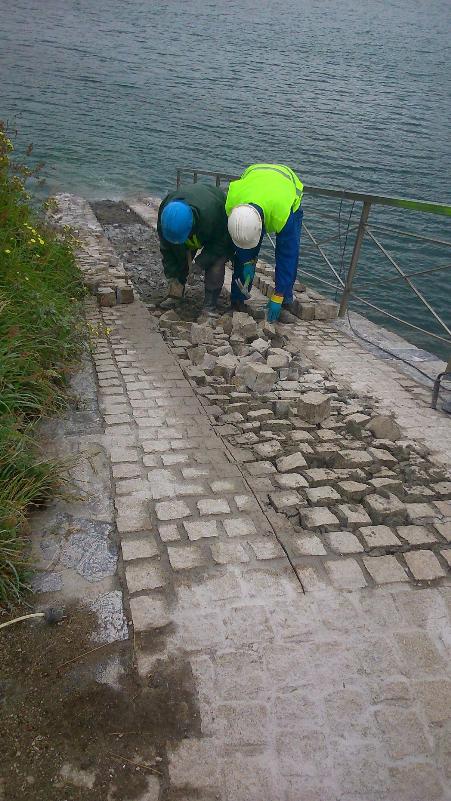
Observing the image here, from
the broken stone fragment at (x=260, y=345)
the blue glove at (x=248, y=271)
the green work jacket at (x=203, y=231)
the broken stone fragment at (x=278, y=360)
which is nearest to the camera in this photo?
the broken stone fragment at (x=278, y=360)

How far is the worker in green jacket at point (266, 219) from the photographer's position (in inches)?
205

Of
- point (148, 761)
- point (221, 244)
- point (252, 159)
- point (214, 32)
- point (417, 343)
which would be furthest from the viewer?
point (214, 32)

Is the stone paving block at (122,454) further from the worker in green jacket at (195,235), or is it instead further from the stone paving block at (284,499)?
the worker in green jacket at (195,235)

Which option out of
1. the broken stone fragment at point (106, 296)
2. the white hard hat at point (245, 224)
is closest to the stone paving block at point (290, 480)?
the white hard hat at point (245, 224)

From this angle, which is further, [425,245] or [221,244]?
[425,245]

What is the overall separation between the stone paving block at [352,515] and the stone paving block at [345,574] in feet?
0.84

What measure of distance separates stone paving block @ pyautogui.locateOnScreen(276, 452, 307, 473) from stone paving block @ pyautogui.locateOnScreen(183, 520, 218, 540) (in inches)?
25.9

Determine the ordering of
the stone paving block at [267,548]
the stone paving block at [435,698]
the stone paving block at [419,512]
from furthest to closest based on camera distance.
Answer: the stone paving block at [419,512] < the stone paving block at [267,548] < the stone paving block at [435,698]

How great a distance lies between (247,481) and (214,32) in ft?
145

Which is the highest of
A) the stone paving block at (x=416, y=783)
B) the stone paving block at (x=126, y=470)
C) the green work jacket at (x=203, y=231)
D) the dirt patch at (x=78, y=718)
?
the green work jacket at (x=203, y=231)

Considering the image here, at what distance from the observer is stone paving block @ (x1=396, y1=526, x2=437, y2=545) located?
109 inches

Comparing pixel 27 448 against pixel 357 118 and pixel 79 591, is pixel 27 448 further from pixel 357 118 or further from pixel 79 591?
pixel 357 118

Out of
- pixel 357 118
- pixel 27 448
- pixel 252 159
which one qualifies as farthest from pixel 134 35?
pixel 27 448

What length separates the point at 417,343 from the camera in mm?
8133
